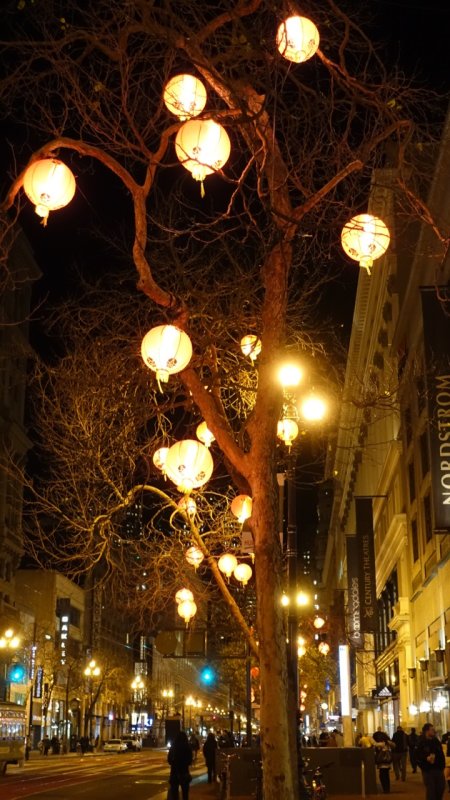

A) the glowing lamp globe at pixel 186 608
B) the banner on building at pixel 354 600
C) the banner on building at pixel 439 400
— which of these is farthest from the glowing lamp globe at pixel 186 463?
the banner on building at pixel 354 600

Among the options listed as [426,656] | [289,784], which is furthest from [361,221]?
[426,656]

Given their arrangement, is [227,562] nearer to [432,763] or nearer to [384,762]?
[432,763]

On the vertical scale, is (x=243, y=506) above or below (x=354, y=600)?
below

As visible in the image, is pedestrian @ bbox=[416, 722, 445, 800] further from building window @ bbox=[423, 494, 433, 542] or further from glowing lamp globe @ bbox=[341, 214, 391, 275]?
building window @ bbox=[423, 494, 433, 542]

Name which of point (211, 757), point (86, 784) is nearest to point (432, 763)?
point (211, 757)

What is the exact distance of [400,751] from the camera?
94.3ft

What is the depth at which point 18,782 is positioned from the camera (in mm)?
31312

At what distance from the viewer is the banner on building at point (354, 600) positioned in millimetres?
48750

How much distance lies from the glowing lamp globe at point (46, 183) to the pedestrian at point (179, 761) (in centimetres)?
1252

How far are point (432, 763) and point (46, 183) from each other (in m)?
11.3

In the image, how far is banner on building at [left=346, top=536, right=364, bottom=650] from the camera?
48750 mm

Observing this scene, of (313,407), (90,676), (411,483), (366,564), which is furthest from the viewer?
(90,676)

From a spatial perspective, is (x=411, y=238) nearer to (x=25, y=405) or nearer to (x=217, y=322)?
(x=217, y=322)

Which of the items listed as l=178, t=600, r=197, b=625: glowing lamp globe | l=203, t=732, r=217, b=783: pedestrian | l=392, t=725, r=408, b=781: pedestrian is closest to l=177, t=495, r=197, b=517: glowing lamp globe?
l=178, t=600, r=197, b=625: glowing lamp globe
